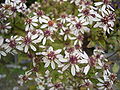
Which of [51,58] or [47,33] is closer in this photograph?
[51,58]

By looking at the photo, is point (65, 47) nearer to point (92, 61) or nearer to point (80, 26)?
point (80, 26)

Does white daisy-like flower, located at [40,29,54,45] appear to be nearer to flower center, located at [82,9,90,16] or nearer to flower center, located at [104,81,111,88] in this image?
flower center, located at [82,9,90,16]

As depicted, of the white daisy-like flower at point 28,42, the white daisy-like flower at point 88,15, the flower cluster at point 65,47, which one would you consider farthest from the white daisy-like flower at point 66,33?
the white daisy-like flower at point 28,42

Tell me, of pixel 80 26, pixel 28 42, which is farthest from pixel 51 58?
pixel 80 26

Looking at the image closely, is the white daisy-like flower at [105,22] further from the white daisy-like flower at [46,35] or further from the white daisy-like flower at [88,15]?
the white daisy-like flower at [46,35]

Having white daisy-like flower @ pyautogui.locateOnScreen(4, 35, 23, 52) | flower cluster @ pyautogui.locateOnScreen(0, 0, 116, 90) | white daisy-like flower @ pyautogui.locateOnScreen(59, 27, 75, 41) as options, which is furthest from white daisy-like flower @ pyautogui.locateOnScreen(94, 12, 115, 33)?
white daisy-like flower @ pyautogui.locateOnScreen(4, 35, 23, 52)

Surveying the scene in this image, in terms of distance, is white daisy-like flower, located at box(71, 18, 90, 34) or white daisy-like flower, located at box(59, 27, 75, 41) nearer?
white daisy-like flower, located at box(71, 18, 90, 34)

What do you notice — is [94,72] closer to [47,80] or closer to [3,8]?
[47,80]

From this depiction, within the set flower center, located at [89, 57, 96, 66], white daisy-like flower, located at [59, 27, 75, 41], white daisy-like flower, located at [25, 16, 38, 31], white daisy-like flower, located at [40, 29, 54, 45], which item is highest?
white daisy-like flower, located at [25, 16, 38, 31]
